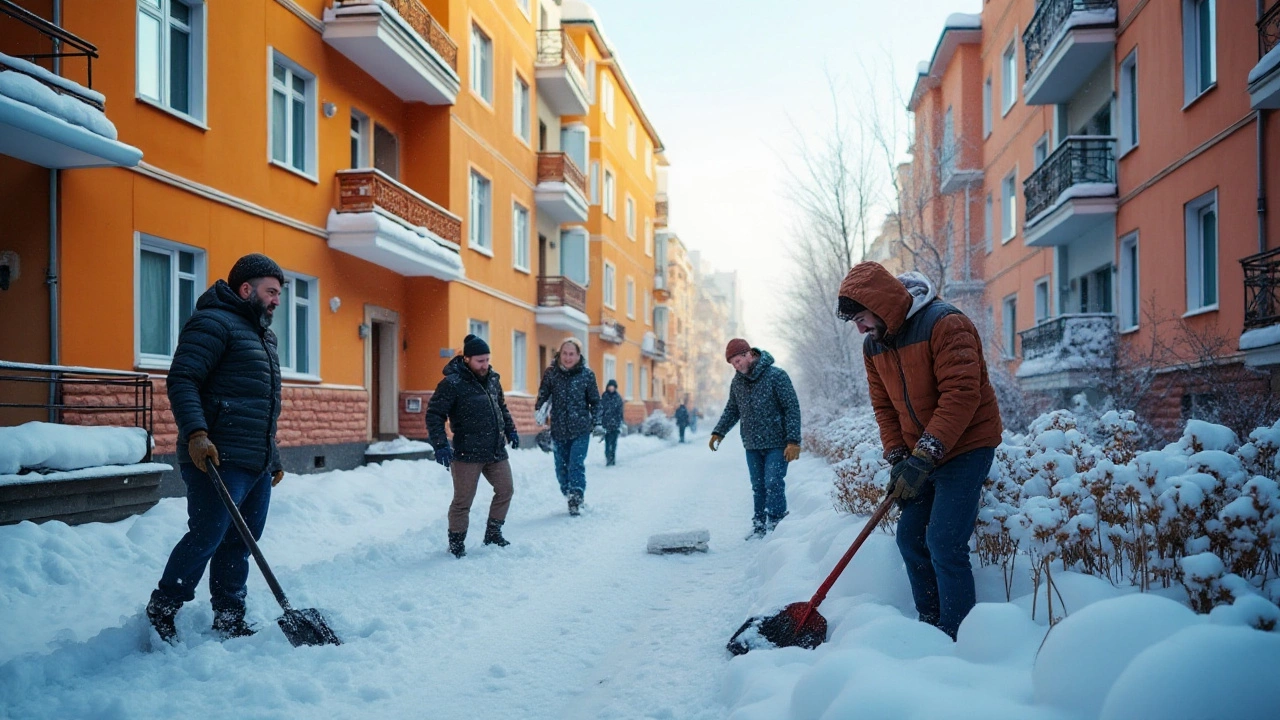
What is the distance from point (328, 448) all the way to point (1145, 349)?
13640mm

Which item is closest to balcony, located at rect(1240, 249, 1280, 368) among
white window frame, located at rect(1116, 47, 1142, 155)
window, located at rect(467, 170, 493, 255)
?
white window frame, located at rect(1116, 47, 1142, 155)

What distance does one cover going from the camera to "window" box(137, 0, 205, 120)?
986 centimetres

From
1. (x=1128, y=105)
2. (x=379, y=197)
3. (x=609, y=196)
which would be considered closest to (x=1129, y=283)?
(x=1128, y=105)

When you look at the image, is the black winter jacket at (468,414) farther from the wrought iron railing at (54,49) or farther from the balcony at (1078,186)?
the balcony at (1078,186)

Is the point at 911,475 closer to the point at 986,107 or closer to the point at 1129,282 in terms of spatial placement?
the point at 1129,282

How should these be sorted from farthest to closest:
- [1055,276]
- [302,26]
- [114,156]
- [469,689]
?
[1055,276]
[302,26]
[114,156]
[469,689]

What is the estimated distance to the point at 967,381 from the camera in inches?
145

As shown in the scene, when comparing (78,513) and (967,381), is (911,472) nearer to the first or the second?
(967,381)

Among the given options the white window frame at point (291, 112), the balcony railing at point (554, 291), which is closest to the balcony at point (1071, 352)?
the balcony railing at point (554, 291)

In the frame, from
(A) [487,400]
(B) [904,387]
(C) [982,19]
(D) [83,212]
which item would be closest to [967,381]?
(B) [904,387]

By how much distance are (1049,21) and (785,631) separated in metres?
16.8

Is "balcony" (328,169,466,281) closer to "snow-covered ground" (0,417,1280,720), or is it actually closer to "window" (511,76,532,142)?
"snow-covered ground" (0,417,1280,720)

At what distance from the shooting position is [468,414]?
745 centimetres

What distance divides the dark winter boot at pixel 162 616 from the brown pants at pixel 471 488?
2797mm
